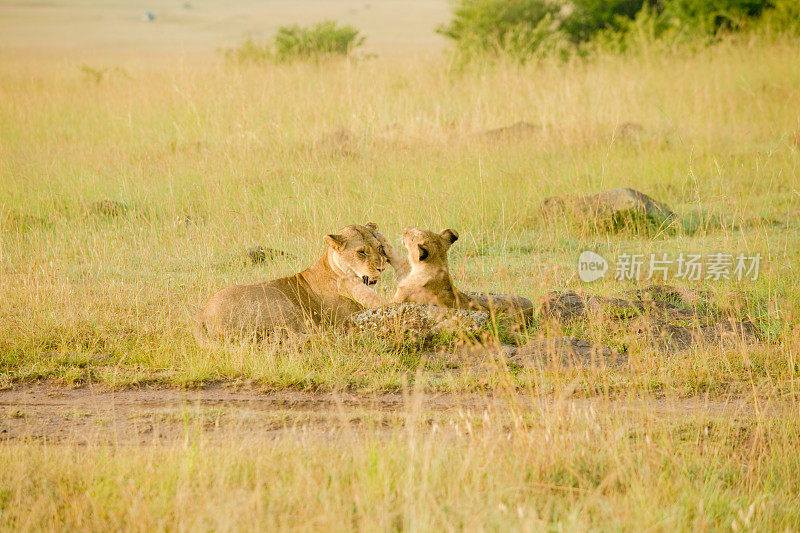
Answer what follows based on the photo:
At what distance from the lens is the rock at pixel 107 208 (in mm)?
10023

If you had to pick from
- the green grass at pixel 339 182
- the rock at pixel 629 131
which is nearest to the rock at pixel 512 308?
the green grass at pixel 339 182

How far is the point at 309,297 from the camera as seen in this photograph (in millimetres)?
6227

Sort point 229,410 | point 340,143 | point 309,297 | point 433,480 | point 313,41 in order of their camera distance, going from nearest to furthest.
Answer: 1. point 433,480
2. point 229,410
3. point 309,297
4. point 340,143
5. point 313,41

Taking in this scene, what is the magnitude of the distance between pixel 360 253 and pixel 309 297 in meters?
0.52

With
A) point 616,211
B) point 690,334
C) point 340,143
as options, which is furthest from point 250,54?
point 690,334

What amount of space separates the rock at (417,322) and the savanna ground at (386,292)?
0.11m

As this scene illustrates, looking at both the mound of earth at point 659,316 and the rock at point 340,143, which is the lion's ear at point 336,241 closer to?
the mound of earth at point 659,316

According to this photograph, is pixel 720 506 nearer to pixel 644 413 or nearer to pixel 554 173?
pixel 644 413

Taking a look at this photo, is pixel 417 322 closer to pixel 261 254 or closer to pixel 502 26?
pixel 261 254

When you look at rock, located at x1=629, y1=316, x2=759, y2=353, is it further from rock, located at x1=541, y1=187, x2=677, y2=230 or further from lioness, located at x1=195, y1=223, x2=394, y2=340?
rock, located at x1=541, y1=187, x2=677, y2=230

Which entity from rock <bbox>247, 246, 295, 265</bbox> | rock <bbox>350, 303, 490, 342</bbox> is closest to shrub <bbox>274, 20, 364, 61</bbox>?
rock <bbox>247, 246, 295, 265</bbox>

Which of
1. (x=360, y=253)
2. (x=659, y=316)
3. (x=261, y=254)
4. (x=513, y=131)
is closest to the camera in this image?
(x=360, y=253)

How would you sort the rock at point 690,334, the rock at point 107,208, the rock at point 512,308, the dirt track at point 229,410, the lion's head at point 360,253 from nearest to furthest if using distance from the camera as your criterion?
the dirt track at point 229,410, the rock at point 690,334, the lion's head at point 360,253, the rock at point 512,308, the rock at point 107,208

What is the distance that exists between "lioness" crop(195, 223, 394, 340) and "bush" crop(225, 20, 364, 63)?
1199 cm
